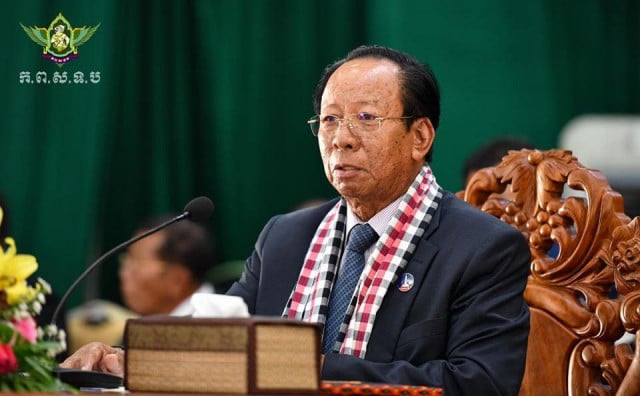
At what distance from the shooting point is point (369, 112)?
9.50 feet

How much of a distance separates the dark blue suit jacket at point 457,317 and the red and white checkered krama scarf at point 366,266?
0.02 m

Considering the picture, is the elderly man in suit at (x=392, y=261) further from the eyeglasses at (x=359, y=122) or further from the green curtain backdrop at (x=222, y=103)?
the green curtain backdrop at (x=222, y=103)

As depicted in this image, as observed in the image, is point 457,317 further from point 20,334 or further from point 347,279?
point 20,334

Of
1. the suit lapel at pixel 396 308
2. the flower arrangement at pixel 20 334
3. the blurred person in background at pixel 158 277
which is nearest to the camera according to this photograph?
the flower arrangement at pixel 20 334

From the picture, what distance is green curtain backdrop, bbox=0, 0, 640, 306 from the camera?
5.07m

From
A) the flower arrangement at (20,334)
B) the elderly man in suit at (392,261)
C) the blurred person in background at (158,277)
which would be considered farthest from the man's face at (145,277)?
the flower arrangement at (20,334)

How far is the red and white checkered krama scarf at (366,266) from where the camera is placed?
278 cm

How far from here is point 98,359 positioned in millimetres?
2611

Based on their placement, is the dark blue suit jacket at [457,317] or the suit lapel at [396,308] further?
the suit lapel at [396,308]

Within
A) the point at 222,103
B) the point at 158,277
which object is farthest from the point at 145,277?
the point at 222,103

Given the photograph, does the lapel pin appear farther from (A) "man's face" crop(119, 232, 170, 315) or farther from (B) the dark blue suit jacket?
(A) "man's face" crop(119, 232, 170, 315)

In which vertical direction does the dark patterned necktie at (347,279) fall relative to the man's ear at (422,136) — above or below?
below

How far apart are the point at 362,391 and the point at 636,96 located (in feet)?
16.8

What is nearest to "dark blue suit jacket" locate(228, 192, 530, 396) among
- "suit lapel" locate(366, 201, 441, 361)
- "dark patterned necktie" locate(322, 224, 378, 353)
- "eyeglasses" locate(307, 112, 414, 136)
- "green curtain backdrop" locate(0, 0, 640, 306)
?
"suit lapel" locate(366, 201, 441, 361)
